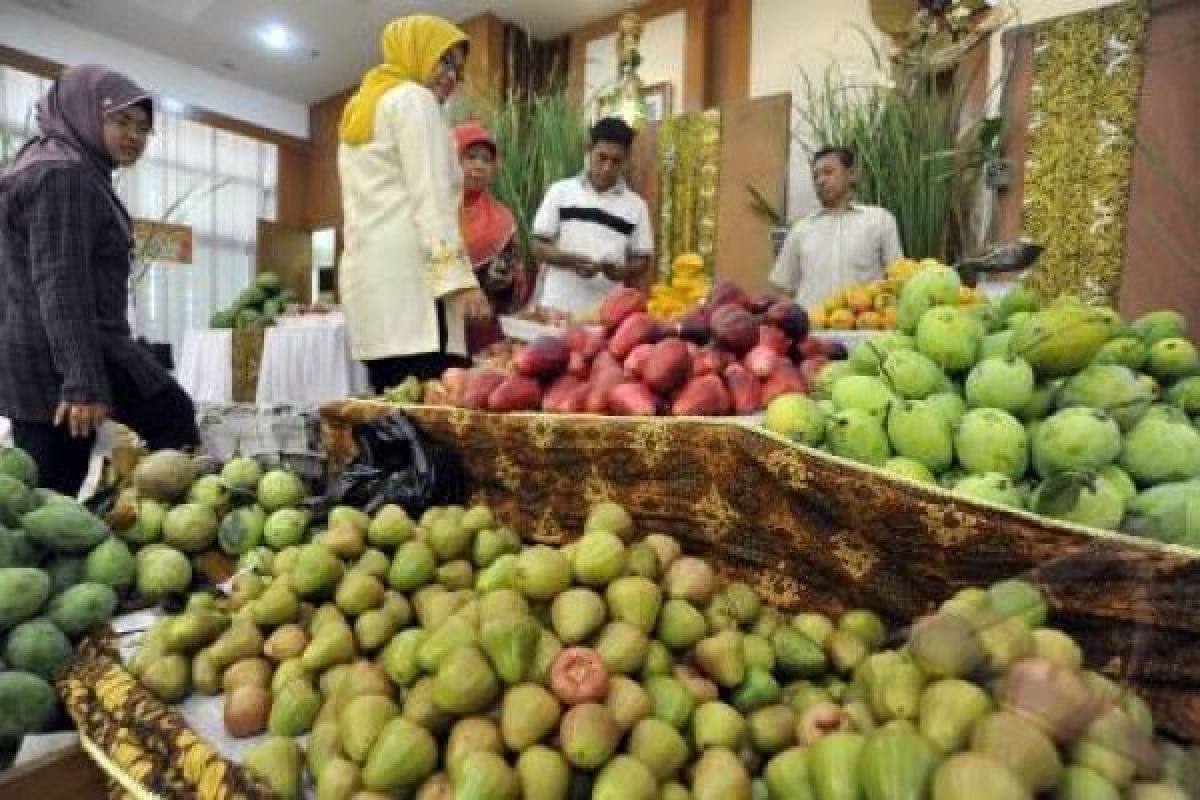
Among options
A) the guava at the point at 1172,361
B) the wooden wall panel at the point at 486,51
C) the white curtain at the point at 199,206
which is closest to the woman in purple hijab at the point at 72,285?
the guava at the point at 1172,361

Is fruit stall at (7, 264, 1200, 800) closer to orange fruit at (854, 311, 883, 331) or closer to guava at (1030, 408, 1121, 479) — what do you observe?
guava at (1030, 408, 1121, 479)

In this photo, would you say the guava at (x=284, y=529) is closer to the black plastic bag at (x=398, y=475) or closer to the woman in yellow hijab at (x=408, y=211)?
the black plastic bag at (x=398, y=475)

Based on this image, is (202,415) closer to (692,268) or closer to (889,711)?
(692,268)

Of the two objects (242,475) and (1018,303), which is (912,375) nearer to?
(1018,303)

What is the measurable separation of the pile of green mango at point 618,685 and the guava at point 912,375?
0.31 metres

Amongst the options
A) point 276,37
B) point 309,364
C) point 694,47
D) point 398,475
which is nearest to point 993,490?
point 398,475

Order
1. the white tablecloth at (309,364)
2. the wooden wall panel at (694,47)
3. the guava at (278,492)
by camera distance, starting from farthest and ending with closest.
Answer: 1. the wooden wall panel at (694,47)
2. the white tablecloth at (309,364)
3. the guava at (278,492)

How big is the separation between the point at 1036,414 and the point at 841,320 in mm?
1377

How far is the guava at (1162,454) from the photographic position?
82 centimetres

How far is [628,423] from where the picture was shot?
110 centimetres

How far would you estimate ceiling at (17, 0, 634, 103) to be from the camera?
5723 mm

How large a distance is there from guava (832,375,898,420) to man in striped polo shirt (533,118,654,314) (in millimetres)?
2505

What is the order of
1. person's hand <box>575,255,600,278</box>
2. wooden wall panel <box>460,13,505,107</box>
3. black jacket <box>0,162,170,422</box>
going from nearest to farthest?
black jacket <box>0,162,170,422</box>
person's hand <box>575,255,600,278</box>
wooden wall panel <box>460,13,505,107</box>

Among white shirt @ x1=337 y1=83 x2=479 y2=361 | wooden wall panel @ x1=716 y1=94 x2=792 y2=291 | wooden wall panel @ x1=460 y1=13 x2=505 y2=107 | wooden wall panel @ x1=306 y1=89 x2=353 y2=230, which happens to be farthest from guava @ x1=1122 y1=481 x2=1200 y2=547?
wooden wall panel @ x1=306 y1=89 x2=353 y2=230
